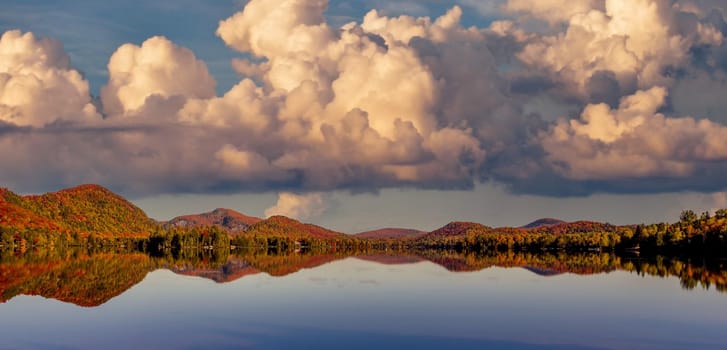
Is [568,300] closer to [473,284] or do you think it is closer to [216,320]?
[473,284]

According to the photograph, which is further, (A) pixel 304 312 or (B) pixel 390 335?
(A) pixel 304 312

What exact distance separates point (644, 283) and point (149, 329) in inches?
2809

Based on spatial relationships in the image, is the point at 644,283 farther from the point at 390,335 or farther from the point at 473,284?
the point at 390,335

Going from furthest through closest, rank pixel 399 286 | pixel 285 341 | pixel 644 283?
pixel 644 283
pixel 399 286
pixel 285 341

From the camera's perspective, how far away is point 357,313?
205ft

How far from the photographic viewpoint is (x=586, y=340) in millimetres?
48000

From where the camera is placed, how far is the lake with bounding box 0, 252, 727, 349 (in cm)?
4741

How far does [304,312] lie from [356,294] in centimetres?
1711

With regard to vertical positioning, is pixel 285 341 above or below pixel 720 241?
below

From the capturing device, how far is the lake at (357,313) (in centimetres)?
4741

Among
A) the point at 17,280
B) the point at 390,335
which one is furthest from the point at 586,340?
the point at 17,280

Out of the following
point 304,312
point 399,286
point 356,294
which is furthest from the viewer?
point 399,286

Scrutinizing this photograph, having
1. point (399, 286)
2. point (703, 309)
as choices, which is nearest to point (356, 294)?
point (399, 286)

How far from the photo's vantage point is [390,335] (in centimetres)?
5016
